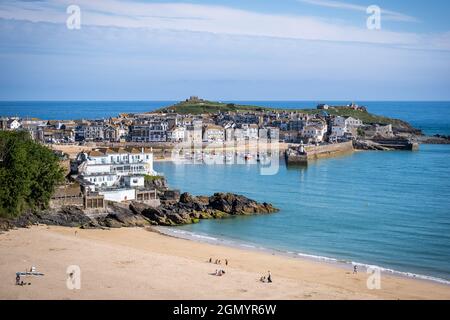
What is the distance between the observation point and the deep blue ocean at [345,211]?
2873 cm

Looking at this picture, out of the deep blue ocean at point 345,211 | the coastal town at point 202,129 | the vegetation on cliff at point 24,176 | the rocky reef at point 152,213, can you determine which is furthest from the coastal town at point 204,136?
the vegetation on cliff at point 24,176

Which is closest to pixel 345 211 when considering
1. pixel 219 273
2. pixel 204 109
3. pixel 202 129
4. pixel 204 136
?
pixel 219 273

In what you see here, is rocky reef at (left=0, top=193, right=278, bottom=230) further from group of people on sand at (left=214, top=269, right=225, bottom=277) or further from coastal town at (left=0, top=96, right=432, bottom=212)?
group of people on sand at (left=214, top=269, right=225, bottom=277)

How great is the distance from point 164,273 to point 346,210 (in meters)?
17.6

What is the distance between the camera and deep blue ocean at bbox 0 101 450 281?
28734 mm

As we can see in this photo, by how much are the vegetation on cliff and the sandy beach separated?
1.61m

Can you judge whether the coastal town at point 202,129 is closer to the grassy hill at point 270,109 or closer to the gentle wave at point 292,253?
the grassy hill at point 270,109

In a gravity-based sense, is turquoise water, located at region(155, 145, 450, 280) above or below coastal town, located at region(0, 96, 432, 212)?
below

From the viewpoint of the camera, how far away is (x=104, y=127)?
77500 millimetres

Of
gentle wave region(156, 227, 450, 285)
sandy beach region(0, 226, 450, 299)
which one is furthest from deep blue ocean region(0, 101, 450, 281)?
sandy beach region(0, 226, 450, 299)

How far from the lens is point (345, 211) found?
37.9 meters
